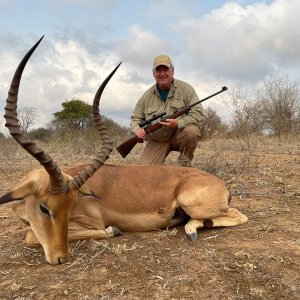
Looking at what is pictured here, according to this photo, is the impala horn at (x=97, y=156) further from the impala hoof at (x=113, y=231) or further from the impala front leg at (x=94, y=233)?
the impala hoof at (x=113, y=231)

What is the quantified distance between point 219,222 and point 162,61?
3247mm

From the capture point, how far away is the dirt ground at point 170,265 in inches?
127

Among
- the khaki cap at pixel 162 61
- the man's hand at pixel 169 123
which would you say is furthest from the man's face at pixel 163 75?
the man's hand at pixel 169 123

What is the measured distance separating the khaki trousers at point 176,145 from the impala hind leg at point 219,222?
2338mm

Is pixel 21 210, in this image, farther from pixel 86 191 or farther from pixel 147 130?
pixel 147 130

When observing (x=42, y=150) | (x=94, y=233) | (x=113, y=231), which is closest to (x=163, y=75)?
(x=113, y=231)

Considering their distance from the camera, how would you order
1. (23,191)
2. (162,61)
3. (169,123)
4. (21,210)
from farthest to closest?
(162,61)
(169,123)
(21,210)
(23,191)

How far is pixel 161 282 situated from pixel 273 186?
3.90 meters

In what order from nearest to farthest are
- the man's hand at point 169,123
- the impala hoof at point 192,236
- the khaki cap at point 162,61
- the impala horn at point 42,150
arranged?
the impala horn at point 42,150 → the impala hoof at point 192,236 → the man's hand at point 169,123 → the khaki cap at point 162,61

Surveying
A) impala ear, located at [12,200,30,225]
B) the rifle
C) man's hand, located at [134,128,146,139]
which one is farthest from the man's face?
impala ear, located at [12,200,30,225]

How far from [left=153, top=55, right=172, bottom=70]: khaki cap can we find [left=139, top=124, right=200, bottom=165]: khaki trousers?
1086 millimetres

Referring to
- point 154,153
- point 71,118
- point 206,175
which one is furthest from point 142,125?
point 71,118

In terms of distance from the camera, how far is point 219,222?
4.78m

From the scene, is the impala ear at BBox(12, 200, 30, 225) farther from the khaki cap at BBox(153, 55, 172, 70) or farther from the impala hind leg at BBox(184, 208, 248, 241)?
the khaki cap at BBox(153, 55, 172, 70)
